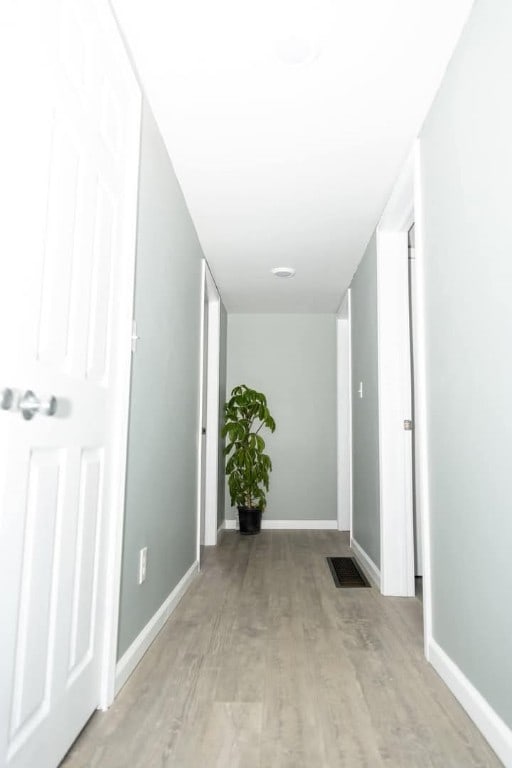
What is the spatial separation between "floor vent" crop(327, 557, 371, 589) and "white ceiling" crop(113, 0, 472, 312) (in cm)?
209

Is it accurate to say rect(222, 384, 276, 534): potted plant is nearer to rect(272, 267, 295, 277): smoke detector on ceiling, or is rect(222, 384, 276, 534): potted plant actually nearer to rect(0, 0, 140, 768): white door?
rect(272, 267, 295, 277): smoke detector on ceiling

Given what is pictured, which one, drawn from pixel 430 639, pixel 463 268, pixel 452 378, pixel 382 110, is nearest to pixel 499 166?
pixel 463 268

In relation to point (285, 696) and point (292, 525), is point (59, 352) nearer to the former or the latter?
point (285, 696)

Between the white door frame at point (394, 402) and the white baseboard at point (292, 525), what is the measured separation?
78.7 inches

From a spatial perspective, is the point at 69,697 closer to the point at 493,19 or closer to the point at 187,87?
Answer: the point at 187,87

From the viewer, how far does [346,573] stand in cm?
311

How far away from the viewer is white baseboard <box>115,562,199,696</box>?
1.61 m

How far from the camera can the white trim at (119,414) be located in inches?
58.9

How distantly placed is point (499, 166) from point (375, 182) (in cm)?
128

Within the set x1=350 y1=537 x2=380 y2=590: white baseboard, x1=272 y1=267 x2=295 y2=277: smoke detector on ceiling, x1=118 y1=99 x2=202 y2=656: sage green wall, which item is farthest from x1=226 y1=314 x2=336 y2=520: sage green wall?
x1=118 y1=99 x2=202 y2=656: sage green wall

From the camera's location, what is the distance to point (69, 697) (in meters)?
1.24

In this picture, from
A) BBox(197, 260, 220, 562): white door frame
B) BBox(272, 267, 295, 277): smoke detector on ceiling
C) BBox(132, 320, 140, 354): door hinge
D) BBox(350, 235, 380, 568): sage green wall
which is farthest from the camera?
BBox(197, 260, 220, 562): white door frame

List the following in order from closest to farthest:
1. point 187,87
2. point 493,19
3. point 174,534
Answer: point 493,19, point 187,87, point 174,534

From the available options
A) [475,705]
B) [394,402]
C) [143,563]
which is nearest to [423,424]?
[394,402]
